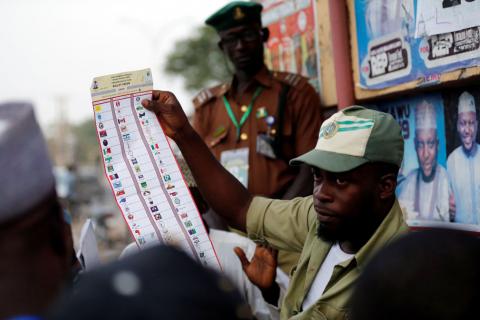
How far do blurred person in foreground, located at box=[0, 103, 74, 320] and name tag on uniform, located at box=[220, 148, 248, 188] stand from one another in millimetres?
2210

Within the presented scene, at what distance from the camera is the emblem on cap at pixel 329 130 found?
214 centimetres

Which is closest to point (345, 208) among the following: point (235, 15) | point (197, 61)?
point (235, 15)

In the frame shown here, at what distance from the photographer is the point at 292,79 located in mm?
3494

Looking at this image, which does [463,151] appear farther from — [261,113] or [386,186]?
[261,113]

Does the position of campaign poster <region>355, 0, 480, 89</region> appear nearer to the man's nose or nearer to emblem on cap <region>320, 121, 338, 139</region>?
emblem on cap <region>320, 121, 338, 139</region>

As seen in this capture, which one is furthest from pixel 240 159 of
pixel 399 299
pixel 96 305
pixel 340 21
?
pixel 96 305

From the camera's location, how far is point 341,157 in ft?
6.76

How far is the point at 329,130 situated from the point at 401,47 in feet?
2.83

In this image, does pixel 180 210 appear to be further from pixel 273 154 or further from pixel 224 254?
pixel 273 154

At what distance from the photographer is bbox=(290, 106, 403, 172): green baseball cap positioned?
6.69ft

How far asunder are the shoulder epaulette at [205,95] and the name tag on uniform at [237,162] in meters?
0.40

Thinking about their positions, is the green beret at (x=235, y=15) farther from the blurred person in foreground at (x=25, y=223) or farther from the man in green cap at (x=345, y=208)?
the blurred person in foreground at (x=25, y=223)

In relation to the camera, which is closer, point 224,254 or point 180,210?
point 180,210

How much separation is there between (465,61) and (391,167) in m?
0.67
